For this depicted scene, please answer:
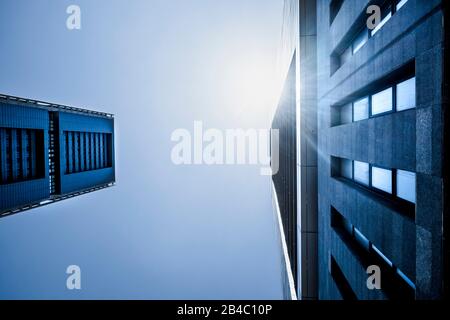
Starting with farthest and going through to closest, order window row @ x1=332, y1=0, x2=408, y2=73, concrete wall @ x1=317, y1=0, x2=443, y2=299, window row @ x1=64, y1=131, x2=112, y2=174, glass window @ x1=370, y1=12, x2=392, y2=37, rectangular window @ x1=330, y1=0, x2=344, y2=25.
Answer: window row @ x1=64, y1=131, x2=112, y2=174 → rectangular window @ x1=330, y1=0, x2=344, y2=25 → glass window @ x1=370, y1=12, x2=392, y2=37 → window row @ x1=332, y1=0, x2=408, y2=73 → concrete wall @ x1=317, y1=0, x2=443, y2=299

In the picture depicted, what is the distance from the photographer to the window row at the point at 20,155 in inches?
2430

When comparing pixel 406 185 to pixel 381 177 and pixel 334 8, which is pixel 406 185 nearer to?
pixel 381 177

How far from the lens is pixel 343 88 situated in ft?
50.5

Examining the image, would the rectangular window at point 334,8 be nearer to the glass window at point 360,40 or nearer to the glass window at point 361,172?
the glass window at point 360,40

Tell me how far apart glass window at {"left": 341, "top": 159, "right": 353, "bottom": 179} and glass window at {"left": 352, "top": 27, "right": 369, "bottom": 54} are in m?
6.09

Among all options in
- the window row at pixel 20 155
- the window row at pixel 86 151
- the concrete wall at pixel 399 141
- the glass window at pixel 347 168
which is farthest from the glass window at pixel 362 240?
the window row at pixel 86 151

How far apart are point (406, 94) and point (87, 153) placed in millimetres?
97770

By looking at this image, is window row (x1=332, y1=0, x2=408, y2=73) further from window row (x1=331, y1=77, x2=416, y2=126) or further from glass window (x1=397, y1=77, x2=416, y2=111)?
glass window (x1=397, y1=77, x2=416, y2=111)

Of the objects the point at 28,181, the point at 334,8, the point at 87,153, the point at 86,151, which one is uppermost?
the point at 334,8

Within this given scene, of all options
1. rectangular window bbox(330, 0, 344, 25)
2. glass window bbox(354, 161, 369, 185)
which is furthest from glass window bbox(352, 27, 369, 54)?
glass window bbox(354, 161, 369, 185)

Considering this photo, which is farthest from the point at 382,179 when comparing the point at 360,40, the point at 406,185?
the point at 360,40

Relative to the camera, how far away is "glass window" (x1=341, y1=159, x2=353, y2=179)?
1572cm

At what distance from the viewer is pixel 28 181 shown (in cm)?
6575
